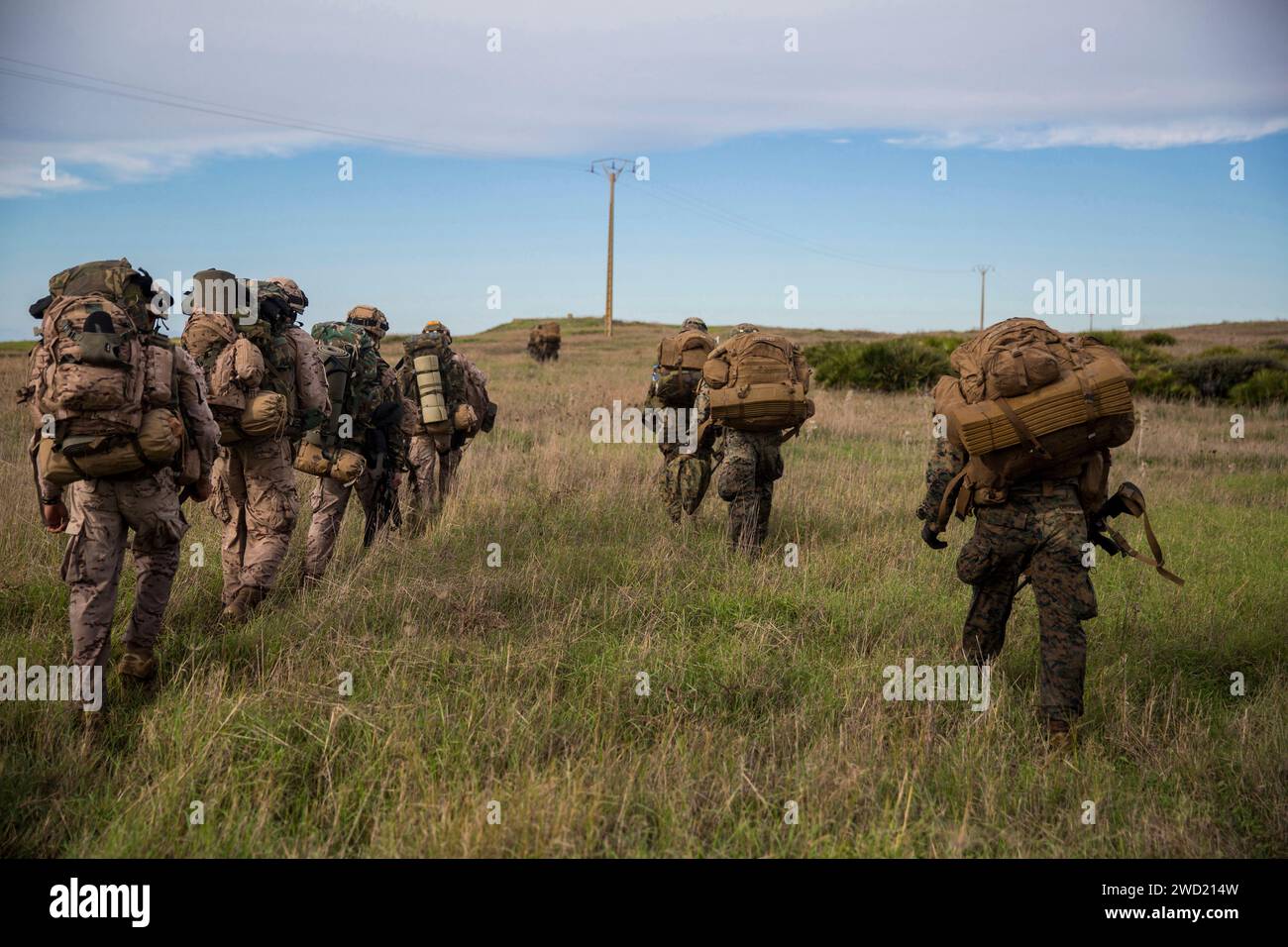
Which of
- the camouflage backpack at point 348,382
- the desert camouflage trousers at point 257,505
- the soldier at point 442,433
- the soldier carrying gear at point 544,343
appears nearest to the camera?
the desert camouflage trousers at point 257,505

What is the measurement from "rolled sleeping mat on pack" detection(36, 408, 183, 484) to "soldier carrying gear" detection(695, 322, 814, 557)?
3.79 m

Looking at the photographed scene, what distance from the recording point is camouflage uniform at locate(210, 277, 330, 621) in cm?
548

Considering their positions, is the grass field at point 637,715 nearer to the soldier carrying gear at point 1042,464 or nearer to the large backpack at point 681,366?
the soldier carrying gear at point 1042,464

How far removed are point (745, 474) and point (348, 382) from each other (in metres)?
2.94

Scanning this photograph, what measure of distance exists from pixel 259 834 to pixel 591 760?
4.05 feet

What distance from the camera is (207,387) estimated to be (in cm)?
520

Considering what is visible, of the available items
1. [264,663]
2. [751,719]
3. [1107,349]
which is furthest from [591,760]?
[1107,349]

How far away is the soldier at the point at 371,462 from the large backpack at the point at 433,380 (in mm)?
683

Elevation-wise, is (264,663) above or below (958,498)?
below

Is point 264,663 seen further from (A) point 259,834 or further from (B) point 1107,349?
(B) point 1107,349

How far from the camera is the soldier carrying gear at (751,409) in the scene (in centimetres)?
679

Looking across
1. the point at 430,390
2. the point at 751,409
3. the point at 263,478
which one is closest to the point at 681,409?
the point at 751,409

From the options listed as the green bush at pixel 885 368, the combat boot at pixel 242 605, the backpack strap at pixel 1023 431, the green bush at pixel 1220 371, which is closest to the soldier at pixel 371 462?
the combat boot at pixel 242 605

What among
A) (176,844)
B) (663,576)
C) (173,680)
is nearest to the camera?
(176,844)
